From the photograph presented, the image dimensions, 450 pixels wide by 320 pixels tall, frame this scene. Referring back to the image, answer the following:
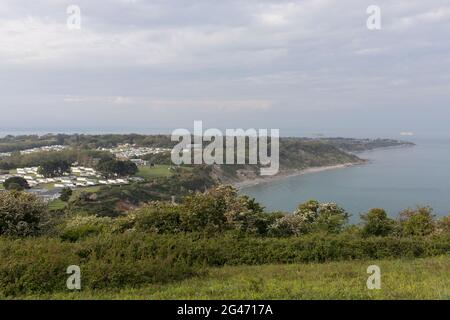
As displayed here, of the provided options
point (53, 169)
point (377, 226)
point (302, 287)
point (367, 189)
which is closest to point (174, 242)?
point (302, 287)

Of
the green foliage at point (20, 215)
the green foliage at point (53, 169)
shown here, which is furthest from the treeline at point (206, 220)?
the green foliage at point (53, 169)

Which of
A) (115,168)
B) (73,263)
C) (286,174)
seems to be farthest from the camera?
(286,174)

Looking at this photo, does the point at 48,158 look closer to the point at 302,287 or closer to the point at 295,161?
the point at 295,161

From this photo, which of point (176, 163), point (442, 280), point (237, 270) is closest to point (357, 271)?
point (442, 280)

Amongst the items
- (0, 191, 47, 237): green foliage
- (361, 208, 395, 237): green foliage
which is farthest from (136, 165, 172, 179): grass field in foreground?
(0, 191, 47, 237): green foliage
